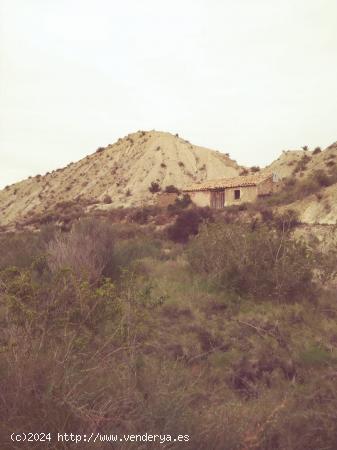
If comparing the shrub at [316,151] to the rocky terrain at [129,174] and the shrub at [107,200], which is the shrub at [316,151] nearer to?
the rocky terrain at [129,174]

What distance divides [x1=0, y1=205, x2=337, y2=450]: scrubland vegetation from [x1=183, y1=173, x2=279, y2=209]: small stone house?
20.8 metres

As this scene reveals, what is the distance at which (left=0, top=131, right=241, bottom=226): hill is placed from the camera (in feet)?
162

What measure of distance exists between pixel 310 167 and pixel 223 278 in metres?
30.3

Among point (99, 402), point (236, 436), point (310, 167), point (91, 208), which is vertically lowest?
point (236, 436)

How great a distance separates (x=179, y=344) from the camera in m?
6.27

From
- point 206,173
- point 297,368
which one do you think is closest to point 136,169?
point 206,173

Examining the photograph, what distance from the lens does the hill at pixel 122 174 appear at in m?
49.4

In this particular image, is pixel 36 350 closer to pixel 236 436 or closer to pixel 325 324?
pixel 236 436

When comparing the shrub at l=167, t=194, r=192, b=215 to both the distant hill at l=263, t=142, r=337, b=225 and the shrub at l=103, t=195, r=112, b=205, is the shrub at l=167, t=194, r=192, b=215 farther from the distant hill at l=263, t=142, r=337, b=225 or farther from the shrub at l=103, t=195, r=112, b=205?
the shrub at l=103, t=195, r=112, b=205

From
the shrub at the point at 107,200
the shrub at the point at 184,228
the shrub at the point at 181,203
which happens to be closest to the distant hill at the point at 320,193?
the shrub at the point at 184,228

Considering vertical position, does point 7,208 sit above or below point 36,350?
above

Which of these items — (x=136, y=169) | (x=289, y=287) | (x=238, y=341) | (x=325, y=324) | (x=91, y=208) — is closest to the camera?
(x=238, y=341)

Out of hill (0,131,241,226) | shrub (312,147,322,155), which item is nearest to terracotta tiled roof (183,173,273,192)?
hill (0,131,241,226)

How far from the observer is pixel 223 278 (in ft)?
29.1
